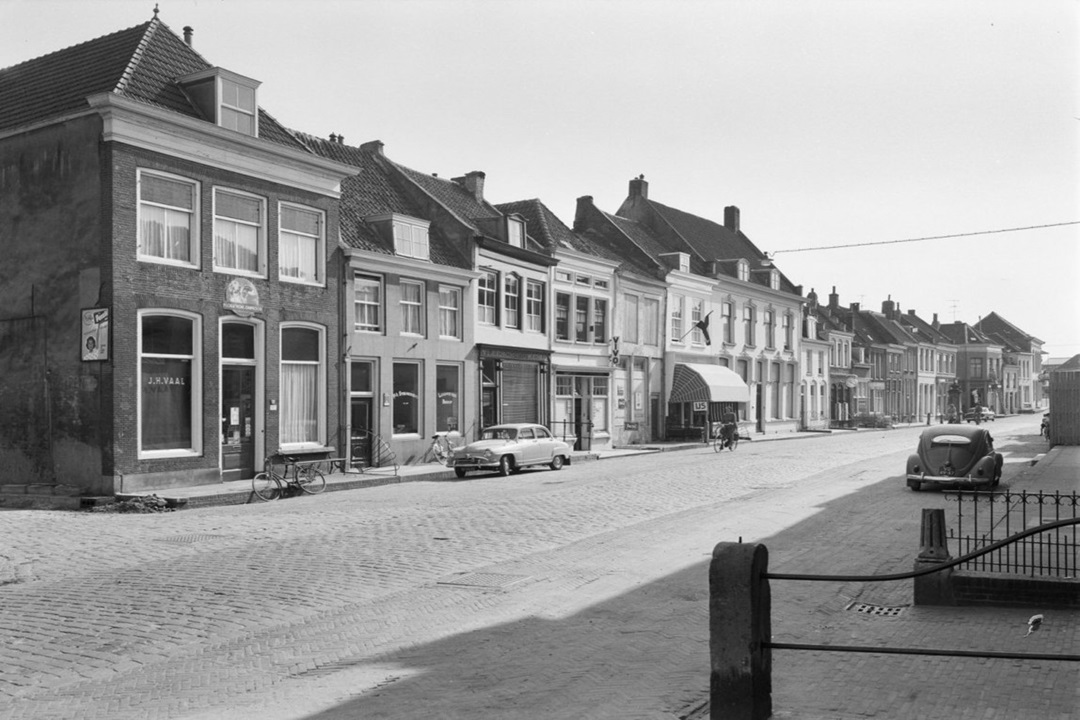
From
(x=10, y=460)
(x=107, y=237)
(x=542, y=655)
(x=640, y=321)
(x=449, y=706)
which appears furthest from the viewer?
(x=640, y=321)

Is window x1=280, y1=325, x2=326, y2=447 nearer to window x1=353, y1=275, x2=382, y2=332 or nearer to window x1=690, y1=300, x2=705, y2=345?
window x1=353, y1=275, x2=382, y2=332

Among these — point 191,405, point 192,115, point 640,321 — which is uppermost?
point 192,115

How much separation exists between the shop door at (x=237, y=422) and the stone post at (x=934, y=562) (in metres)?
17.4

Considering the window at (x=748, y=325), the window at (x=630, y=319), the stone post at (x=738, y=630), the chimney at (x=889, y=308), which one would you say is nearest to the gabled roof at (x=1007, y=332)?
the chimney at (x=889, y=308)

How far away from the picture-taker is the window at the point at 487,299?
1268 inches

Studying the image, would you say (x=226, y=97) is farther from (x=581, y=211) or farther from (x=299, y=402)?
(x=581, y=211)

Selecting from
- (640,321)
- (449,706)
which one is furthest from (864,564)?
(640,321)

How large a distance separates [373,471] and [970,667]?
20612mm

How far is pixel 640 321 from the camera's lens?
42625mm

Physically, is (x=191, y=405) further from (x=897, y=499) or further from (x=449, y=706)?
(x=449, y=706)

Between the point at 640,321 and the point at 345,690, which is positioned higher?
the point at 640,321

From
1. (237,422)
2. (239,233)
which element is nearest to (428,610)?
(237,422)

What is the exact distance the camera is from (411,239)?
95.5 ft

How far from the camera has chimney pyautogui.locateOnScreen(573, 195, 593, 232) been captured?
47656 mm
